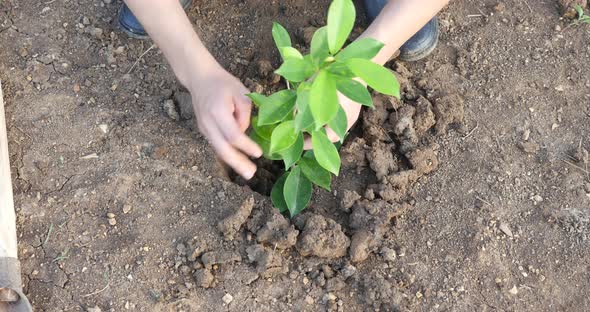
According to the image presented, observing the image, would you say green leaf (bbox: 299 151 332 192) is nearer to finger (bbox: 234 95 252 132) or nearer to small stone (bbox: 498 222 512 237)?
finger (bbox: 234 95 252 132)

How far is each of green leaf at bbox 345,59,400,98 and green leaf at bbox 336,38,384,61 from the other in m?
0.05

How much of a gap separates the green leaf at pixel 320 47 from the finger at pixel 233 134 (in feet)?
1.30

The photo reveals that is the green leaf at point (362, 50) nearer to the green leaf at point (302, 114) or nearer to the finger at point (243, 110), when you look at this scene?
the green leaf at point (302, 114)

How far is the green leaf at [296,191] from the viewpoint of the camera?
6.02 ft

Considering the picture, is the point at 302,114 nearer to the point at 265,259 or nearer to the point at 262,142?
the point at 262,142

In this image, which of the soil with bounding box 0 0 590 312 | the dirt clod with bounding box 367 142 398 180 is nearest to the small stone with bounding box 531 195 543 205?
the soil with bounding box 0 0 590 312

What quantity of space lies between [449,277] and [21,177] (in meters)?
1.25

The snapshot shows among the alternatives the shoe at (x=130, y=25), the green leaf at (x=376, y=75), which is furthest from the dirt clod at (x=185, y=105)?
the green leaf at (x=376, y=75)

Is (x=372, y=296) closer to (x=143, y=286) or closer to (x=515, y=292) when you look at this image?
(x=515, y=292)

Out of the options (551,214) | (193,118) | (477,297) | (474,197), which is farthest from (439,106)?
(193,118)

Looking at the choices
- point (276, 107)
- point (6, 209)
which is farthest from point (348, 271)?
point (6, 209)

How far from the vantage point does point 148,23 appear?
6.14 feet

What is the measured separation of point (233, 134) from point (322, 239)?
0.38 meters

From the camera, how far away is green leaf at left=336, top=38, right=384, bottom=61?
4.37ft
